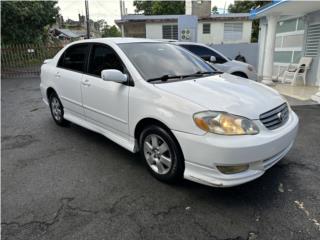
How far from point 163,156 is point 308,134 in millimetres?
2930

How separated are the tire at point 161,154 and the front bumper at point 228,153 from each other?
0.39 ft

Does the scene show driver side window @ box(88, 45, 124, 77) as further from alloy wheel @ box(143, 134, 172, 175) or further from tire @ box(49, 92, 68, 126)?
tire @ box(49, 92, 68, 126)

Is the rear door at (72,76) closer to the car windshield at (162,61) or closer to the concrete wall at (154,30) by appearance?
the car windshield at (162,61)

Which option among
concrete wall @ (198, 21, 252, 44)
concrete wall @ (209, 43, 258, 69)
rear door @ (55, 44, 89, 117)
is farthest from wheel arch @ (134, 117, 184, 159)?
concrete wall @ (198, 21, 252, 44)

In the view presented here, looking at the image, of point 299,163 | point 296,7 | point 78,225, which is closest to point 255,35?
point 296,7

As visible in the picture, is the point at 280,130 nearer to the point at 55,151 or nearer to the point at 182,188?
the point at 182,188

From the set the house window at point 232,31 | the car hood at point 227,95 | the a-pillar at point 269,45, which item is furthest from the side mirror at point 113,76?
the house window at point 232,31

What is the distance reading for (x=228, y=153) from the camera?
2.40 m

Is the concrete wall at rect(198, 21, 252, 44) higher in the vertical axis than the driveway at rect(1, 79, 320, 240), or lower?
higher

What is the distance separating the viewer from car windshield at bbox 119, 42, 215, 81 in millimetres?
3344

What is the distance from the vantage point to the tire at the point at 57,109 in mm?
4998

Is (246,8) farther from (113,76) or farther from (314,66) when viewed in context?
(113,76)

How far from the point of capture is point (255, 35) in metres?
30.4

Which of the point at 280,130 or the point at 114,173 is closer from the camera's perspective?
the point at 280,130
